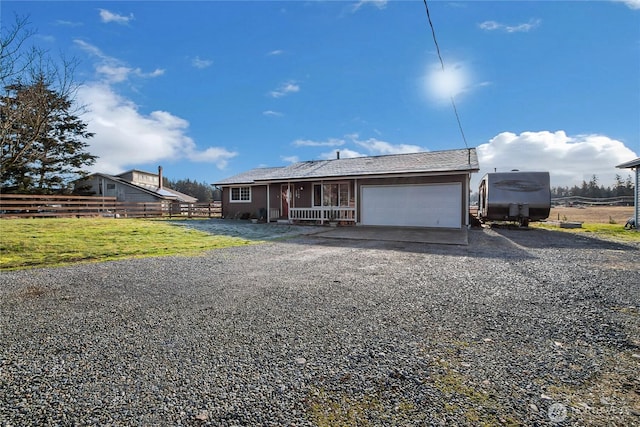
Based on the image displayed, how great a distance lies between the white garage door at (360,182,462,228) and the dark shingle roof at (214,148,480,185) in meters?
0.86

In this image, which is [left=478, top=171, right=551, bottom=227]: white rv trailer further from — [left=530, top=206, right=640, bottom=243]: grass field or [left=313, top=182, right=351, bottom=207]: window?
[left=313, top=182, right=351, bottom=207]: window

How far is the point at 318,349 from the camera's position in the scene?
2365mm

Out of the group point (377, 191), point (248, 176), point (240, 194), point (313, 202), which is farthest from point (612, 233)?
point (248, 176)

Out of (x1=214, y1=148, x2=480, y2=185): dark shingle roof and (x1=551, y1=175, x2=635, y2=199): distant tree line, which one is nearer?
(x1=214, y1=148, x2=480, y2=185): dark shingle roof

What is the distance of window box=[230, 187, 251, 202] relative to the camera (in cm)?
1930

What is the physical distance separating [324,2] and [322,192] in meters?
9.46

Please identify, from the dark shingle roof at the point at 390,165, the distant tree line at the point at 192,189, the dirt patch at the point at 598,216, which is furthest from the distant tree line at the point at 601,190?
the distant tree line at the point at 192,189

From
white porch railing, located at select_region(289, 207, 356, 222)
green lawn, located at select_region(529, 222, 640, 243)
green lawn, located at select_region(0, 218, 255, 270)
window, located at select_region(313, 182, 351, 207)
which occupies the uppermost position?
window, located at select_region(313, 182, 351, 207)

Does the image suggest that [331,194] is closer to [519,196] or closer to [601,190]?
[519,196]

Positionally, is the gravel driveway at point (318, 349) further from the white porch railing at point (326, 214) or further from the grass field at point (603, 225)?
the white porch railing at point (326, 214)

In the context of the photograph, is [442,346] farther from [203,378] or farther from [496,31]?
[496,31]

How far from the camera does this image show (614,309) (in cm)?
329

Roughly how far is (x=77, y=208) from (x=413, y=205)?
21674 millimetres

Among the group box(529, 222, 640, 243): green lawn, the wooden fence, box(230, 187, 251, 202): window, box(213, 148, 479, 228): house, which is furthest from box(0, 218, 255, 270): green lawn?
box(529, 222, 640, 243): green lawn
